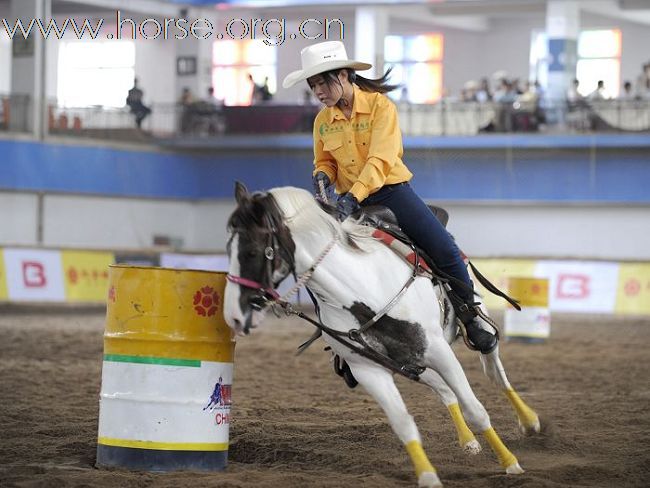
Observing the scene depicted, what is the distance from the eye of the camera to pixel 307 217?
5777mm

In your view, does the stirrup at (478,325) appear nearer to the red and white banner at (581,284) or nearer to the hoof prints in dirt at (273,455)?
the hoof prints in dirt at (273,455)

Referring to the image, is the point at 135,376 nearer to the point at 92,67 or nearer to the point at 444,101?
the point at 444,101

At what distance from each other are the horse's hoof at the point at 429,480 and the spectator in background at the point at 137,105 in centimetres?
2582

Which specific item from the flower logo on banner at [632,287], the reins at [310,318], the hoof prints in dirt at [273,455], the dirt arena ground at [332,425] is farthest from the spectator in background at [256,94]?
the reins at [310,318]

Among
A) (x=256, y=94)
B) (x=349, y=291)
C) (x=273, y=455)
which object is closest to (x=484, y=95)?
(x=256, y=94)

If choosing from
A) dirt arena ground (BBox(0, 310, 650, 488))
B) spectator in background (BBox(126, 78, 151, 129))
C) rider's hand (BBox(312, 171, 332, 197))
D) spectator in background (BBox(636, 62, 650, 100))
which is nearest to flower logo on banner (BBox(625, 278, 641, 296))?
spectator in background (BBox(636, 62, 650, 100))

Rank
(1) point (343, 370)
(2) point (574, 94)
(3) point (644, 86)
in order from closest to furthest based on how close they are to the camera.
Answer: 1. (1) point (343, 370)
2. (3) point (644, 86)
3. (2) point (574, 94)

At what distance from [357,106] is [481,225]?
24.2 meters

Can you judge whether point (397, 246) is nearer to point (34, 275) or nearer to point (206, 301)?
point (206, 301)

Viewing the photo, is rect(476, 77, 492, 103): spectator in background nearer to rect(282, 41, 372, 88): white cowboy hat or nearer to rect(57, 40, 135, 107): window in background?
rect(57, 40, 135, 107): window in background

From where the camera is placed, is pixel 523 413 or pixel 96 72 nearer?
pixel 523 413

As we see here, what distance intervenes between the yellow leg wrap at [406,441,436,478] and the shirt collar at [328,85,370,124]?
6.41 feet

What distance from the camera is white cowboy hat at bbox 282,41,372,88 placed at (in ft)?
20.0

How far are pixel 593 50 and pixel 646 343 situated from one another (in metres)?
20.3
